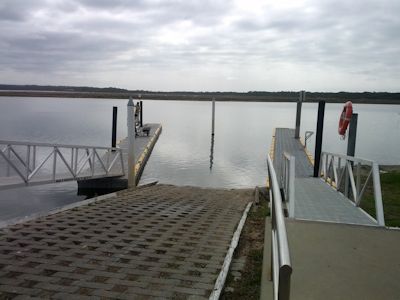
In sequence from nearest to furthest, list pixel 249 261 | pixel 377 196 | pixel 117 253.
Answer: pixel 249 261 < pixel 117 253 < pixel 377 196

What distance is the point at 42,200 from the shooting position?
13.1 meters

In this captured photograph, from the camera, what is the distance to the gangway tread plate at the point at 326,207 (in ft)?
20.5

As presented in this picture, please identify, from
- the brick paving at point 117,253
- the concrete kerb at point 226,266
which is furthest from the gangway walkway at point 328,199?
the brick paving at point 117,253

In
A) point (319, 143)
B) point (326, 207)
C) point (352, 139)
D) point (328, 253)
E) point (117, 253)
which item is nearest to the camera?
point (328, 253)

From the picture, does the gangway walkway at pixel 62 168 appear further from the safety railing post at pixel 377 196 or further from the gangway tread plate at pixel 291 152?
the safety railing post at pixel 377 196

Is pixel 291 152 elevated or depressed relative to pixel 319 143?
depressed

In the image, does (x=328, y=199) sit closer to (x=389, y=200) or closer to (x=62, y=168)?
(x=389, y=200)

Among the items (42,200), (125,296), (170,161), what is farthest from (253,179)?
(125,296)

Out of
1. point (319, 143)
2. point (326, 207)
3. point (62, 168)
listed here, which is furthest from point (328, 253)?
point (62, 168)

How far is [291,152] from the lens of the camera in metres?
19.6

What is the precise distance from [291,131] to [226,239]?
79.6 feet

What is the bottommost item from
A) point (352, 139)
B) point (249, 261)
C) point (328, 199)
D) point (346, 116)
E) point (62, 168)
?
point (62, 168)

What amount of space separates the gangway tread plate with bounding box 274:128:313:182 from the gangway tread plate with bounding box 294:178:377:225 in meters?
2.99

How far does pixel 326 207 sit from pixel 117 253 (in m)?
3.73
